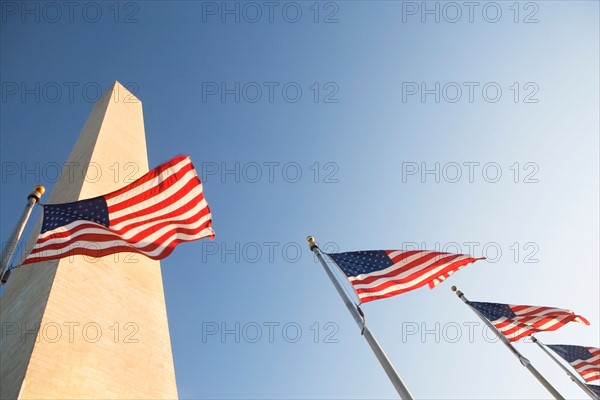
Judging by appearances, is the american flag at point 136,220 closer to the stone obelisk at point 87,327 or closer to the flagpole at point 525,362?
the stone obelisk at point 87,327

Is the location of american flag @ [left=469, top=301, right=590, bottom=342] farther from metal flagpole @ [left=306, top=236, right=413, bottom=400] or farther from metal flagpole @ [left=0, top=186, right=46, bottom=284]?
metal flagpole @ [left=0, top=186, right=46, bottom=284]

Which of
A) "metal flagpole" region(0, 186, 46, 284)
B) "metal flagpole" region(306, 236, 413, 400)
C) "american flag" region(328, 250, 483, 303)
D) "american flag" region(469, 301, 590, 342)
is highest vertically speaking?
"metal flagpole" region(0, 186, 46, 284)

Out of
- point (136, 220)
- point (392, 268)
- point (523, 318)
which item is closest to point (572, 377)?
point (523, 318)

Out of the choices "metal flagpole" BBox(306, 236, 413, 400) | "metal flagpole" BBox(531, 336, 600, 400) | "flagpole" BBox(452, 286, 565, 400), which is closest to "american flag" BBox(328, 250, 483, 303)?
"metal flagpole" BBox(306, 236, 413, 400)

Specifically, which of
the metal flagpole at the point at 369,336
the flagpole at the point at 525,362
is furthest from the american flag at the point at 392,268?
the flagpole at the point at 525,362

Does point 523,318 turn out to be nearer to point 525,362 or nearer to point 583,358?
point 525,362
